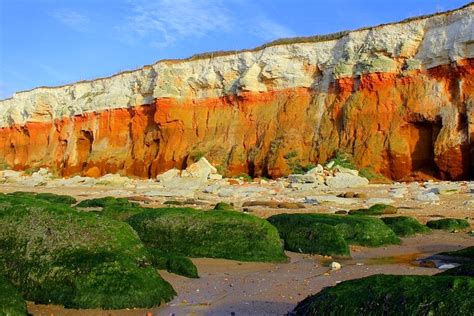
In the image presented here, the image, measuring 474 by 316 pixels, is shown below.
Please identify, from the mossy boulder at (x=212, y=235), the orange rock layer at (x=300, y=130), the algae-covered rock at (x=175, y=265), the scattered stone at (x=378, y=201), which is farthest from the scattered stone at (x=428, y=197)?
the algae-covered rock at (x=175, y=265)

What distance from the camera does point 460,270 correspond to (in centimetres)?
622

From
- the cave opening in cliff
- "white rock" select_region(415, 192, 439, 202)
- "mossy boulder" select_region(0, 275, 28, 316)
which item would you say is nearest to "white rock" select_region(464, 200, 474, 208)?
"white rock" select_region(415, 192, 439, 202)

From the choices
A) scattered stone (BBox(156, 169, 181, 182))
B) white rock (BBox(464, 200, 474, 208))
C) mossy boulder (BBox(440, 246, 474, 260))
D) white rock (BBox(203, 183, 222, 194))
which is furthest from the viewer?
scattered stone (BBox(156, 169, 181, 182))

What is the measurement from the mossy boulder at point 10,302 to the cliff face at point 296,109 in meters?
25.8

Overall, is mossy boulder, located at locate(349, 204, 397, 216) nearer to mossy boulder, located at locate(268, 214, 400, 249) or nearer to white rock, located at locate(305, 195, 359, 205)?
white rock, located at locate(305, 195, 359, 205)

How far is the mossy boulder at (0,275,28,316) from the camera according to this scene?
18.4ft

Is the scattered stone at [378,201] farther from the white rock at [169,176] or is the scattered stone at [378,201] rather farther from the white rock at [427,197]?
the white rock at [169,176]

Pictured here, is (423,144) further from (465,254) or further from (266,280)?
(266,280)

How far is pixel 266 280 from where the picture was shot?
7.85 metres

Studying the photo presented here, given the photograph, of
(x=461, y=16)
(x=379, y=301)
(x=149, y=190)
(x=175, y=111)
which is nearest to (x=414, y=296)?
(x=379, y=301)

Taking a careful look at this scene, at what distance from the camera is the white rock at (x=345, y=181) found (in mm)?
25516

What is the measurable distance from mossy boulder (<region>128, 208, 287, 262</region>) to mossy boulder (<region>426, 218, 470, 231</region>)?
21.1 ft

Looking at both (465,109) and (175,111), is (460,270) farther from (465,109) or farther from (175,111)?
(175,111)

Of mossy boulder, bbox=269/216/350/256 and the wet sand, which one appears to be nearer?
the wet sand
